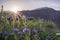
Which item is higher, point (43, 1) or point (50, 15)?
point (43, 1)

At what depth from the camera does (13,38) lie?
2.78m

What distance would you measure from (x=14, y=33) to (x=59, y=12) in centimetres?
220

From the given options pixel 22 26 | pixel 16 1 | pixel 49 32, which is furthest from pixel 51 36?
pixel 16 1

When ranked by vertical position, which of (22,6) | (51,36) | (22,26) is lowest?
(51,36)

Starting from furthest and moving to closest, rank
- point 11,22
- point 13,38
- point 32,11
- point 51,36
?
point 32,11, point 51,36, point 11,22, point 13,38

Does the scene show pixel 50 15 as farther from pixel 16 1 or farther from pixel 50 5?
pixel 16 1

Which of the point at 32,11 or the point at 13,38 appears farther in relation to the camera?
the point at 32,11

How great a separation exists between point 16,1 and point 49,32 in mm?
1479

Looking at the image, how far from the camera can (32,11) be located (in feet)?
14.7

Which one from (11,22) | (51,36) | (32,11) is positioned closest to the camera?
(11,22)

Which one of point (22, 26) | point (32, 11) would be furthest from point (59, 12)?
point (22, 26)

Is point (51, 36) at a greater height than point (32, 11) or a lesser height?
lesser

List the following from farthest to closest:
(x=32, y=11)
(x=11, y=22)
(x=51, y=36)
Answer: (x=32, y=11) → (x=51, y=36) → (x=11, y=22)

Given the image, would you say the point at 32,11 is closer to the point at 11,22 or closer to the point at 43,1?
the point at 43,1
